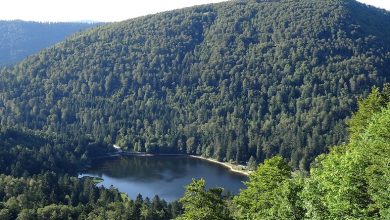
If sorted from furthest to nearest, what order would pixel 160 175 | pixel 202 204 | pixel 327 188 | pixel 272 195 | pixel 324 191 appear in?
pixel 160 175
pixel 202 204
pixel 272 195
pixel 324 191
pixel 327 188

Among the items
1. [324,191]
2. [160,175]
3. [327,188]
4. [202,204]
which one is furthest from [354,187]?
[160,175]

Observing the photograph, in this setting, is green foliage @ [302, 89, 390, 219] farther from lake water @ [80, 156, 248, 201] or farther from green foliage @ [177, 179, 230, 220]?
lake water @ [80, 156, 248, 201]

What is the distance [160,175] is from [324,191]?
134 metres

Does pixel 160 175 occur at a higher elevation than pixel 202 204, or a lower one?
lower

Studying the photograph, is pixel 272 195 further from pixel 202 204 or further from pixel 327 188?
pixel 327 188

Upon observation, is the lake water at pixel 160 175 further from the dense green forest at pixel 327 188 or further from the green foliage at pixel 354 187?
the green foliage at pixel 354 187

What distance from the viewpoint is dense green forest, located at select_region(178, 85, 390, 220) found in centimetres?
3750

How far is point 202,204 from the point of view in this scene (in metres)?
47.0

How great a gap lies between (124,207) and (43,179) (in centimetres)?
2835

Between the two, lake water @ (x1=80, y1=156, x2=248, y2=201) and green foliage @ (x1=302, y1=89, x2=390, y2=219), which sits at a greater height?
green foliage @ (x1=302, y1=89, x2=390, y2=219)

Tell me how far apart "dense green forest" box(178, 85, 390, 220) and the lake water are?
3723 inches

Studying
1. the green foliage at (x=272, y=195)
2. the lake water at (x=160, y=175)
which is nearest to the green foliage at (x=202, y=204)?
the green foliage at (x=272, y=195)

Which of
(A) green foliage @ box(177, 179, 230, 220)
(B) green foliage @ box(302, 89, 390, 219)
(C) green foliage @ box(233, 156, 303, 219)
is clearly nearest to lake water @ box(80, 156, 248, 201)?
(C) green foliage @ box(233, 156, 303, 219)

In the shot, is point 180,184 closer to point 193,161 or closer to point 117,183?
point 117,183
